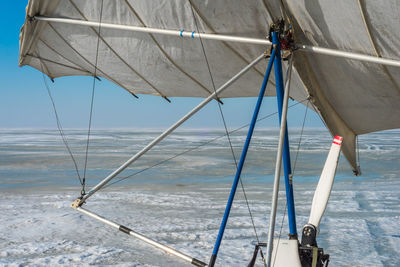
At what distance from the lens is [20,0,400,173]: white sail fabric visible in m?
4.53

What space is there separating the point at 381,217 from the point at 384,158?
43.9ft

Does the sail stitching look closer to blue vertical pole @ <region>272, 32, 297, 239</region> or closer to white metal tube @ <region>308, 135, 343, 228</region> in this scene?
blue vertical pole @ <region>272, 32, 297, 239</region>

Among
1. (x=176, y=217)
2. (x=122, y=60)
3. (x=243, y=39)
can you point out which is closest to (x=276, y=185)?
(x=243, y=39)

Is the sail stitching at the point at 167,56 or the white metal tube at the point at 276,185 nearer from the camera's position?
the white metal tube at the point at 276,185

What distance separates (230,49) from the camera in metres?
6.66

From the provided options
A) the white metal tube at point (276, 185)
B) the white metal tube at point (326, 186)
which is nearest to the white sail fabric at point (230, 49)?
the white metal tube at point (276, 185)

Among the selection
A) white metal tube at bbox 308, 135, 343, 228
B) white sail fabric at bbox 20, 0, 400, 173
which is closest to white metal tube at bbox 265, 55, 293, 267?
white metal tube at bbox 308, 135, 343, 228

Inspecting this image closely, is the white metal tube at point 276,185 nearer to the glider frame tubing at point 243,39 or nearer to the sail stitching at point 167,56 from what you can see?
the glider frame tubing at point 243,39

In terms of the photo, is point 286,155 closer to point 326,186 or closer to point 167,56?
point 326,186

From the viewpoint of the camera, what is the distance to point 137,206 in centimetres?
1023

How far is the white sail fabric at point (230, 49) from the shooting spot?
4527 mm

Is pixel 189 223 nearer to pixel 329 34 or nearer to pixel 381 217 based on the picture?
pixel 381 217

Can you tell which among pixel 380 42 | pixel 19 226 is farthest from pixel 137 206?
pixel 380 42

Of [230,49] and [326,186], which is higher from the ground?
[230,49]
